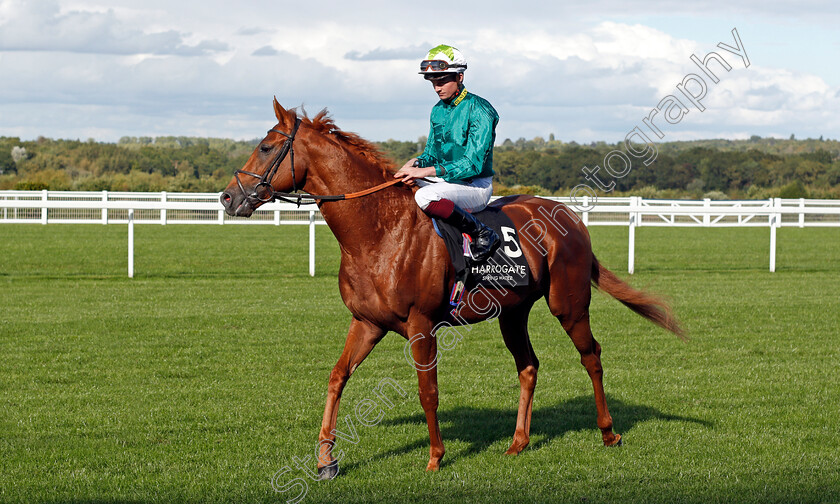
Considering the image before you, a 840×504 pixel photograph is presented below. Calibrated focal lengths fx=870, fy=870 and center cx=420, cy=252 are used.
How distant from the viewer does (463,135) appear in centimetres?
490

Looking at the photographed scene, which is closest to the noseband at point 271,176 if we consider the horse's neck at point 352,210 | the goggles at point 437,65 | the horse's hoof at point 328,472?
the horse's neck at point 352,210

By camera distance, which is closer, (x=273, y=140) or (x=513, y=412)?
(x=273, y=140)

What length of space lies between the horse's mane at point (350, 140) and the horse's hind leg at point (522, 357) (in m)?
1.23

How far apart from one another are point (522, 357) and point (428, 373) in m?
1.07

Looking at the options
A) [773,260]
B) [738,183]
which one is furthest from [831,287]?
[738,183]

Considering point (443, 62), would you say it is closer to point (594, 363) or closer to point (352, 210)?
point (352, 210)

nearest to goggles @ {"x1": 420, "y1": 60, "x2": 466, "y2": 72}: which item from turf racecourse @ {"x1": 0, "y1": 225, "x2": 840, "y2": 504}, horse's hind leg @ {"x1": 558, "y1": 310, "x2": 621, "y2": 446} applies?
horse's hind leg @ {"x1": 558, "y1": 310, "x2": 621, "y2": 446}

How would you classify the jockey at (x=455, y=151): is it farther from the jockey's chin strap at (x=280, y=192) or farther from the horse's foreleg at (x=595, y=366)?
the horse's foreleg at (x=595, y=366)

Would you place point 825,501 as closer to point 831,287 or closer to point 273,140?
point 273,140

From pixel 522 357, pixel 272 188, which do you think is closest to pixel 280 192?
pixel 272 188

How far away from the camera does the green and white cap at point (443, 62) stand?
4816mm

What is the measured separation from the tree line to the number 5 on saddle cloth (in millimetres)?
36401

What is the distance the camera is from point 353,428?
5.66m

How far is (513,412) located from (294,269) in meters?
9.95
